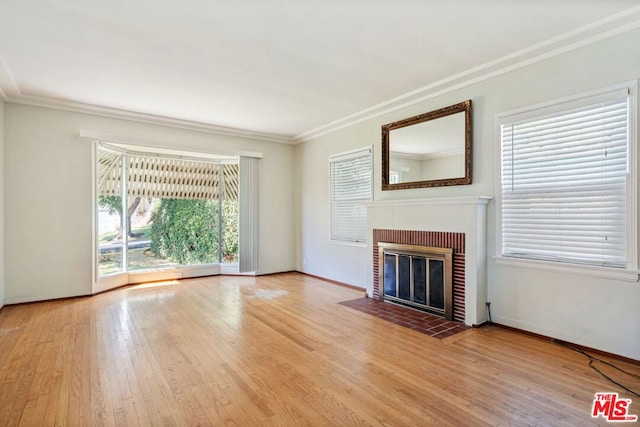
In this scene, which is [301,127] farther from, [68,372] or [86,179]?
[68,372]

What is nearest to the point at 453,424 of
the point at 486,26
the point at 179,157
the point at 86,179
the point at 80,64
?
the point at 486,26

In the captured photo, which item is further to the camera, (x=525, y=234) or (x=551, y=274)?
(x=525, y=234)

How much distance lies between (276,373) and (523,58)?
3.65 meters

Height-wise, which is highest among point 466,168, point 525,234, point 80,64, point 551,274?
point 80,64

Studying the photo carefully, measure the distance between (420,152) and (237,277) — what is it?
4052mm

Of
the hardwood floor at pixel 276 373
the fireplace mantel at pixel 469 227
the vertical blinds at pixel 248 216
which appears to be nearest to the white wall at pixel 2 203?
the hardwood floor at pixel 276 373

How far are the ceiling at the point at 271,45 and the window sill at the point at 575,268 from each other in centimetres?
198

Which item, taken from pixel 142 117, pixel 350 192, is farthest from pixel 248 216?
pixel 142 117

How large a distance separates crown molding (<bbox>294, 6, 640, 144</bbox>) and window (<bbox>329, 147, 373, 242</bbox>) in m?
0.78

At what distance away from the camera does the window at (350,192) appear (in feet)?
17.1

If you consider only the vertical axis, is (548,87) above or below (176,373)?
above

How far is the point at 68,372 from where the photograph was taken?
99.0 inches

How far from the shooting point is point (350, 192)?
18.1 feet

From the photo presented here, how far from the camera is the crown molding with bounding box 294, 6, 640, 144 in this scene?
264 cm
